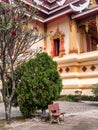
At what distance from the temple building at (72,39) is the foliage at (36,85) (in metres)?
6.89

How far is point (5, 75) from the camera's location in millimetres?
8359

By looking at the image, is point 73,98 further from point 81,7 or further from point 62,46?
point 81,7

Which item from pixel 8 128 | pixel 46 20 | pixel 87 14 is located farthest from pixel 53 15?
pixel 8 128

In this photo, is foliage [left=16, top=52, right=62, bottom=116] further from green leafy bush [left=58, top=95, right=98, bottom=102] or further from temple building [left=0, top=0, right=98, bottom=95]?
temple building [left=0, top=0, right=98, bottom=95]

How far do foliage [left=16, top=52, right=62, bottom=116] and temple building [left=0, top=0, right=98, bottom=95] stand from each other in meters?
6.89

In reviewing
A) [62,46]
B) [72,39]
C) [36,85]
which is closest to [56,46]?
[62,46]

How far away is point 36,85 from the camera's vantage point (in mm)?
7957

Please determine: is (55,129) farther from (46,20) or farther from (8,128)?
(46,20)

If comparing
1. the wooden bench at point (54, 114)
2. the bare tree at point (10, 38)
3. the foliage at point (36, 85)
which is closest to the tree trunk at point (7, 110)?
the bare tree at point (10, 38)

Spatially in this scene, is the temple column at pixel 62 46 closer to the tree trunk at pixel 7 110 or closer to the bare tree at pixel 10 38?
the bare tree at pixel 10 38

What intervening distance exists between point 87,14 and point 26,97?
10.0 meters

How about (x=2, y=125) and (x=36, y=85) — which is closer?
(x=2, y=125)

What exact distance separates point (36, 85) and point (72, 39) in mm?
9397

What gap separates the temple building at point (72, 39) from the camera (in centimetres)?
1546
